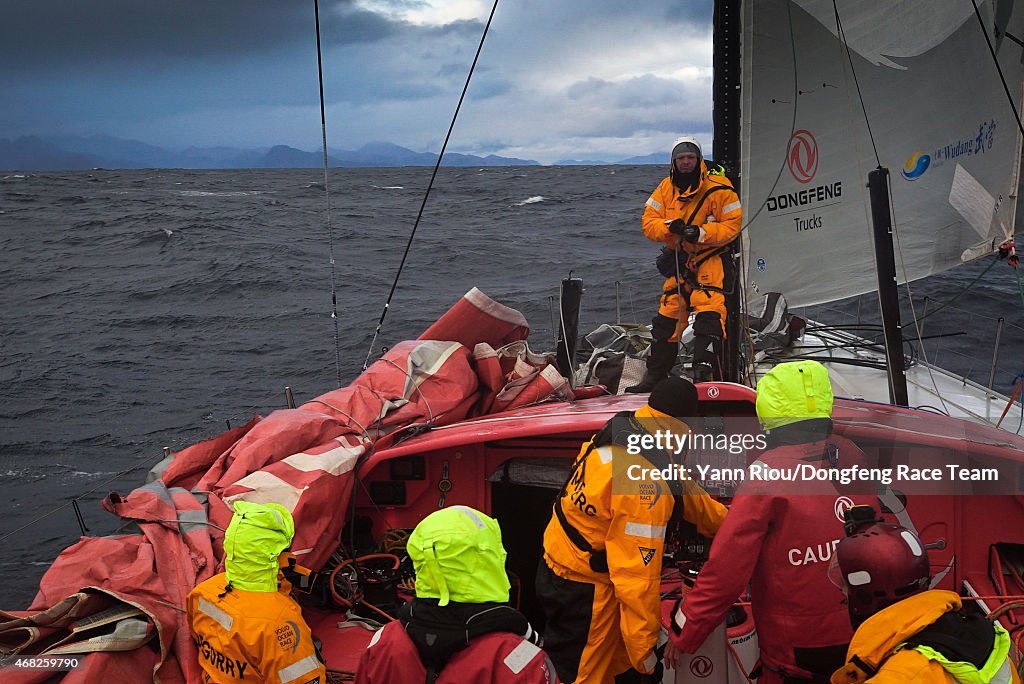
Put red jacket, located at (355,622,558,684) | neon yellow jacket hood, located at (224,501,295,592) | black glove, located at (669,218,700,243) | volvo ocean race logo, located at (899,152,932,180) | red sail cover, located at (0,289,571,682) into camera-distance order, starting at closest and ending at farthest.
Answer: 1. red jacket, located at (355,622,558,684)
2. neon yellow jacket hood, located at (224,501,295,592)
3. red sail cover, located at (0,289,571,682)
4. black glove, located at (669,218,700,243)
5. volvo ocean race logo, located at (899,152,932,180)

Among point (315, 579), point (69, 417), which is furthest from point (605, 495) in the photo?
point (69, 417)

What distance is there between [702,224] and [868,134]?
2.28 metres

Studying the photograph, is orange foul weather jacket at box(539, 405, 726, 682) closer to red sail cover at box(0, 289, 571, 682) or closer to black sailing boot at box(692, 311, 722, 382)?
red sail cover at box(0, 289, 571, 682)

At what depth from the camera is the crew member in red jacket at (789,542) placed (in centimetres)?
292

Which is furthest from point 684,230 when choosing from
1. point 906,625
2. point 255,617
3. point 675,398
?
point 906,625

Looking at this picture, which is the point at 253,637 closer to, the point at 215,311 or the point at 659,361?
the point at 659,361

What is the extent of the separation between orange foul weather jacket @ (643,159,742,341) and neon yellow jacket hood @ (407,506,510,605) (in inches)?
134

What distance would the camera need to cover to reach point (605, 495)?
3.09 m

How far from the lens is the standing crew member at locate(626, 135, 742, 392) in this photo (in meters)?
5.54

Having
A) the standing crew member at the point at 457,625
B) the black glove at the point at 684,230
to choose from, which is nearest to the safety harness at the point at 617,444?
the standing crew member at the point at 457,625

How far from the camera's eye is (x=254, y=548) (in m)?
3.02

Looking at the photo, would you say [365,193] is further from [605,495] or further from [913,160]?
[605,495]

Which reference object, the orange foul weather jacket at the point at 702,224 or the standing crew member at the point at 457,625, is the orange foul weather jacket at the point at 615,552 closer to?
the standing crew member at the point at 457,625

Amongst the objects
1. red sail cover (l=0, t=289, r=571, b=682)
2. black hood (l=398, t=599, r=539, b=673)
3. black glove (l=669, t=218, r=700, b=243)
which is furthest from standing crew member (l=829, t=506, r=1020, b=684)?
black glove (l=669, t=218, r=700, b=243)
